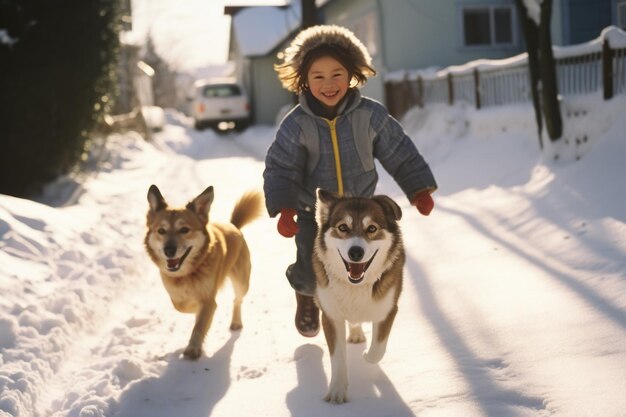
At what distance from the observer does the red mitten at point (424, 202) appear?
12.8 ft

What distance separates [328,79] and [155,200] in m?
1.46

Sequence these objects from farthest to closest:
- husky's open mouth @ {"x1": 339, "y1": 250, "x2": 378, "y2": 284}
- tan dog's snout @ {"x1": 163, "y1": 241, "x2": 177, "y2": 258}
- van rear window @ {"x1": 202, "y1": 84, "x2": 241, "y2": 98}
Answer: van rear window @ {"x1": 202, "y1": 84, "x2": 241, "y2": 98} < tan dog's snout @ {"x1": 163, "y1": 241, "x2": 177, "y2": 258} < husky's open mouth @ {"x1": 339, "y1": 250, "x2": 378, "y2": 284}

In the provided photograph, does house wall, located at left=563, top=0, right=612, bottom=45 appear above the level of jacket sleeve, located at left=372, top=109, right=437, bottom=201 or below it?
above

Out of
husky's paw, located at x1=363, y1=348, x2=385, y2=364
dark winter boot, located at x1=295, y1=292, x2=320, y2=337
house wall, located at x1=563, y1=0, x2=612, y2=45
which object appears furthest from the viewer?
house wall, located at x1=563, y1=0, x2=612, y2=45

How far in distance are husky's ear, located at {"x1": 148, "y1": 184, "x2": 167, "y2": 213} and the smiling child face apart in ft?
4.24

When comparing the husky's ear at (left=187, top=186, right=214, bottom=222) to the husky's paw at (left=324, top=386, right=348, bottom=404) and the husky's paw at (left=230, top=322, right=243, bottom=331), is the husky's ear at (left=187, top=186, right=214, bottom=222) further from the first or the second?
the husky's paw at (left=324, top=386, right=348, bottom=404)

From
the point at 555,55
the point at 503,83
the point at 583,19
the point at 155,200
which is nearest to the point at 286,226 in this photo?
the point at 155,200

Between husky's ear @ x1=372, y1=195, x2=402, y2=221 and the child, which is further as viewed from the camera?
the child

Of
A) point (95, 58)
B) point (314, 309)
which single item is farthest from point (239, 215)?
point (95, 58)

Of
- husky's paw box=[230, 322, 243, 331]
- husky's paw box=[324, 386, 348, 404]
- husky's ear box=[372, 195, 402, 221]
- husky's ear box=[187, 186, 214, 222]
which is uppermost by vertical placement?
husky's ear box=[372, 195, 402, 221]

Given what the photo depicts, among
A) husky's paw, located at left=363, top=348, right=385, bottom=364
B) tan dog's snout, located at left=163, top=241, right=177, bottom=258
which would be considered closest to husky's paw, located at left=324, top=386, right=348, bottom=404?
husky's paw, located at left=363, top=348, right=385, bottom=364

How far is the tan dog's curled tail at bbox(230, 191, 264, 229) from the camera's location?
5613 millimetres

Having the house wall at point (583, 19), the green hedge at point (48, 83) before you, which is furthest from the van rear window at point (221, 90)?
the house wall at point (583, 19)

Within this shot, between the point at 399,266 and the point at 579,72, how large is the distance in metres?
8.42
